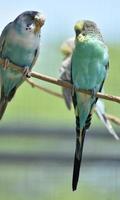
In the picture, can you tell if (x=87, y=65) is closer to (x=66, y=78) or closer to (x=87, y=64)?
(x=87, y=64)

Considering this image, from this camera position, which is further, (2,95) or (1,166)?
(1,166)

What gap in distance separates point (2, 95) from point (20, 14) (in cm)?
17

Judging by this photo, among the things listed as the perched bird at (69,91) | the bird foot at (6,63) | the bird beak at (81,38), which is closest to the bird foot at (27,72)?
the bird foot at (6,63)

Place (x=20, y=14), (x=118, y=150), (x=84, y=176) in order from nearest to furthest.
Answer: (x=20, y=14) < (x=118, y=150) < (x=84, y=176)

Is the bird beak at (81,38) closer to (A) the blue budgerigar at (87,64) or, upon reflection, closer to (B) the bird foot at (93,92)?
(A) the blue budgerigar at (87,64)

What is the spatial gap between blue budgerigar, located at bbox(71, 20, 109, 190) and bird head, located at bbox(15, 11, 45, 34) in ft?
0.32

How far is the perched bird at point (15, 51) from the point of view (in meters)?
1.76

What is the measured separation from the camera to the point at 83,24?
180 cm

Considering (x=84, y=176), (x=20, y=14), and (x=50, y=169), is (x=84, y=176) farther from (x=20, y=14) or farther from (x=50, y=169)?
(x=20, y=14)

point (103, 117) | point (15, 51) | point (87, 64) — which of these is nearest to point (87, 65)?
point (87, 64)

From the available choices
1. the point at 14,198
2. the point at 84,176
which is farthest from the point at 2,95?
the point at 14,198

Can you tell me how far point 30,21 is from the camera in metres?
1.72

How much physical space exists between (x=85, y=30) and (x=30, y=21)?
0.43 ft

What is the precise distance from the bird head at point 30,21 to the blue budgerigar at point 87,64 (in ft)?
0.32
